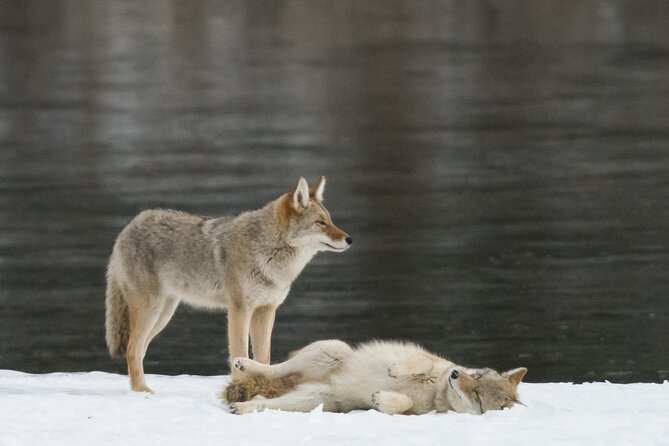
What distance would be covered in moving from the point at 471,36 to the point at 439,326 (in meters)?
40.6

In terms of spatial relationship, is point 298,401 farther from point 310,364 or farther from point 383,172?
point 383,172

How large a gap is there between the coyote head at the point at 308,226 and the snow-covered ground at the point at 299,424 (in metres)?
1.58

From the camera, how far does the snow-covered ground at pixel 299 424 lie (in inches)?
285

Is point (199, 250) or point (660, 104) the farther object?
point (660, 104)

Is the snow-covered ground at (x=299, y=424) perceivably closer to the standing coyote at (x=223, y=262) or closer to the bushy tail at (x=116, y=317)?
the standing coyote at (x=223, y=262)

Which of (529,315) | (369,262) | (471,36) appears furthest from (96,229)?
(471,36)

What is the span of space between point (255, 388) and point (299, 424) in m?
0.99

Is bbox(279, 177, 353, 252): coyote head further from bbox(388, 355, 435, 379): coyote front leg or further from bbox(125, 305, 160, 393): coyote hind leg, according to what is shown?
bbox(388, 355, 435, 379): coyote front leg

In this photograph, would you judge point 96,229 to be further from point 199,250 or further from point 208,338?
point 199,250

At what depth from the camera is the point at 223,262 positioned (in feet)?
32.4

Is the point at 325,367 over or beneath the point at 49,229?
over

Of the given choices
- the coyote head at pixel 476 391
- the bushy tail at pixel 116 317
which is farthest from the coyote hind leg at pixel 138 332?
the coyote head at pixel 476 391

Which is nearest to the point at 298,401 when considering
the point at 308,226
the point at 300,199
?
the point at 308,226

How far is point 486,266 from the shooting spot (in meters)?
19.0
